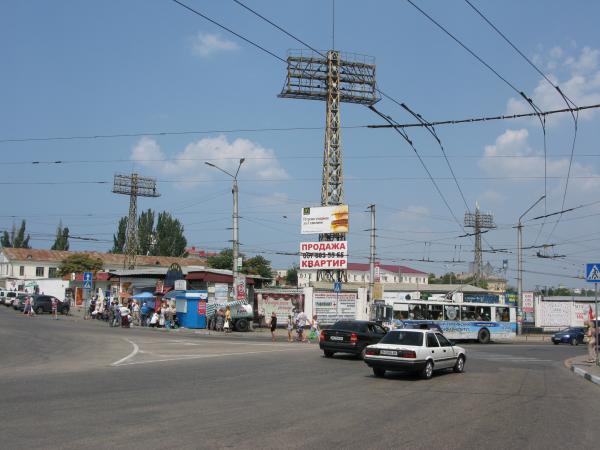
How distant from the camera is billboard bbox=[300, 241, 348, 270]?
5244cm

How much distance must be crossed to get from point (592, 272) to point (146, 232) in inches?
3845

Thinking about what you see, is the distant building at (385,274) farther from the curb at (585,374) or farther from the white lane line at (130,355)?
the curb at (585,374)

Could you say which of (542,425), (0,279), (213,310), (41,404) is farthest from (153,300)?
(0,279)

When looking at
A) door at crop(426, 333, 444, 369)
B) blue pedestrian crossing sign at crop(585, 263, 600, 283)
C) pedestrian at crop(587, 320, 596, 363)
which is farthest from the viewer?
pedestrian at crop(587, 320, 596, 363)

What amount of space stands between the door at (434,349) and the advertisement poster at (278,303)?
28.4 m

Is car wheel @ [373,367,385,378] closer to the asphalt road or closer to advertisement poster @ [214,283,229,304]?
the asphalt road

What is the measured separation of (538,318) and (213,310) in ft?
108

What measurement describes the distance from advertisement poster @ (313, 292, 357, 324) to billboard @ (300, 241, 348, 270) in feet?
16.9

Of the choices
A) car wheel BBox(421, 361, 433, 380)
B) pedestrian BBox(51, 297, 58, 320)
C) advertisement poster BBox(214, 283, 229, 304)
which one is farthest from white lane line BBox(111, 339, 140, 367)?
pedestrian BBox(51, 297, 58, 320)

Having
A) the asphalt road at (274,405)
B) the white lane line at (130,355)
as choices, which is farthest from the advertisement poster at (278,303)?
the asphalt road at (274,405)

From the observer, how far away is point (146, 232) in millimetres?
111500

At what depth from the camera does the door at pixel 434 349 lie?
59.0ft

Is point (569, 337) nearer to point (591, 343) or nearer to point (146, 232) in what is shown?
point (591, 343)

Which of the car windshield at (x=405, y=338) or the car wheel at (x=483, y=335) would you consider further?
the car wheel at (x=483, y=335)
